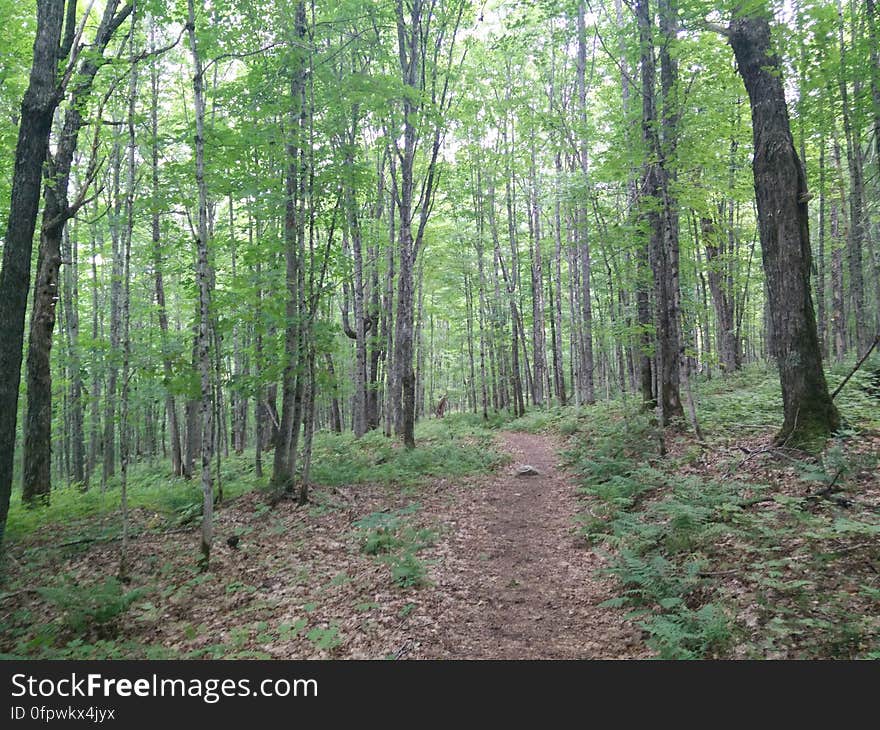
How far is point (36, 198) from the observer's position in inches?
306

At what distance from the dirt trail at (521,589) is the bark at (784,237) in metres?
4.09

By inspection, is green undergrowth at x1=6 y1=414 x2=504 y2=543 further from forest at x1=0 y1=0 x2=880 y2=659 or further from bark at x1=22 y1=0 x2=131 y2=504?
bark at x1=22 y1=0 x2=131 y2=504

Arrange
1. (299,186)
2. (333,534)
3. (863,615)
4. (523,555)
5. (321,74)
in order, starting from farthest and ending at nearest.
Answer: (321,74)
(299,186)
(333,534)
(523,555)
(863,615)

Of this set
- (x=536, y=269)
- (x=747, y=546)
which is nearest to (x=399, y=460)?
(x=747, y=546)

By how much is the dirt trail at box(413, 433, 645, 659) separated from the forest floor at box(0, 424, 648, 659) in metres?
0.02

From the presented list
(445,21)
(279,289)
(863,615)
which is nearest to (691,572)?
(863,615)

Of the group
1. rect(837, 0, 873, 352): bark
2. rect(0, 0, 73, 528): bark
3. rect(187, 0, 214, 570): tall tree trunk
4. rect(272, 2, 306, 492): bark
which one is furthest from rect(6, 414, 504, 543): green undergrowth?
rect(837, 0, 873, 352): bark

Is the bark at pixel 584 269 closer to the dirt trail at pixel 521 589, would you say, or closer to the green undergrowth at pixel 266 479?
the green undergrowth at pixel 266 479

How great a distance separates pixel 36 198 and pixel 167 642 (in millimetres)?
7018

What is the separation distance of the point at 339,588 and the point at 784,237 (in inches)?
340

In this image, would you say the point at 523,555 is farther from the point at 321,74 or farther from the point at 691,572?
the point at 321,74

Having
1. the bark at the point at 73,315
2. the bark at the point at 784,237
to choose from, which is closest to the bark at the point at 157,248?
the bark at the point at 73,315

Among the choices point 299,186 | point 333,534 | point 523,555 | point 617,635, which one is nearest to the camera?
point 617,635

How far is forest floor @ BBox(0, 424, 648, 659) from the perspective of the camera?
5211mm
